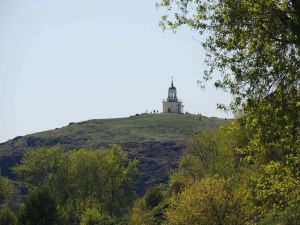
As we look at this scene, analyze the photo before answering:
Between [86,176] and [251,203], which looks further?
[86,176]

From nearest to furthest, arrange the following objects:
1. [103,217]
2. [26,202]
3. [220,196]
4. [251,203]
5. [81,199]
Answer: [251,203]
[220,196]
[26,202]
[103,217]
[81,199]

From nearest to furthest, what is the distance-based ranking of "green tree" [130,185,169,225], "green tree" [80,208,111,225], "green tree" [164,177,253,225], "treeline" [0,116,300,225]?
"treeline" [0,116,300,225]
"green tree" [164,177,253,225]
"green tree" [130,185,169,225]
"green tree" [80,208,111,225]


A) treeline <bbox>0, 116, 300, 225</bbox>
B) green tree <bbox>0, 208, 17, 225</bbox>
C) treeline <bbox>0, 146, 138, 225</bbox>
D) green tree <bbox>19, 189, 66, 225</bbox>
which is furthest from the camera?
treeline <bbox>0, 146, 138, 225</bbox>

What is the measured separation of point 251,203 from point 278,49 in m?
27.2

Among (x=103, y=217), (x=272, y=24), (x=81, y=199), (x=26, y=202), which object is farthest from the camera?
(x=81, y=199)

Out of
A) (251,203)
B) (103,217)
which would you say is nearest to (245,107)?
(251,203)

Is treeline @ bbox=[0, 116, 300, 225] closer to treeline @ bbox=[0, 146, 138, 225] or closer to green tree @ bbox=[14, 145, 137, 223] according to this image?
green tree @ bbox=[14, 145, 137, 223]

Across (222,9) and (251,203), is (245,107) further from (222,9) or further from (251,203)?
(251,203)

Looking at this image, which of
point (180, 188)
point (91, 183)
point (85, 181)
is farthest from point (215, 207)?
point (85, 181)

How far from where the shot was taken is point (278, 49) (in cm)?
2150

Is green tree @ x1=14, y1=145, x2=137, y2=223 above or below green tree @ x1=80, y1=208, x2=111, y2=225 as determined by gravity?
above

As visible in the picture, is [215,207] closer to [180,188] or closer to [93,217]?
[180,188]

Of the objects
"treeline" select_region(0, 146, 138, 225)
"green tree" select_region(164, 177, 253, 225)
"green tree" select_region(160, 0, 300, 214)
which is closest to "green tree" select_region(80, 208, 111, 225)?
"treeline" select_region(0, 146, 138, 225)

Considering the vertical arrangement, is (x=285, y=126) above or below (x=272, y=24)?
below
